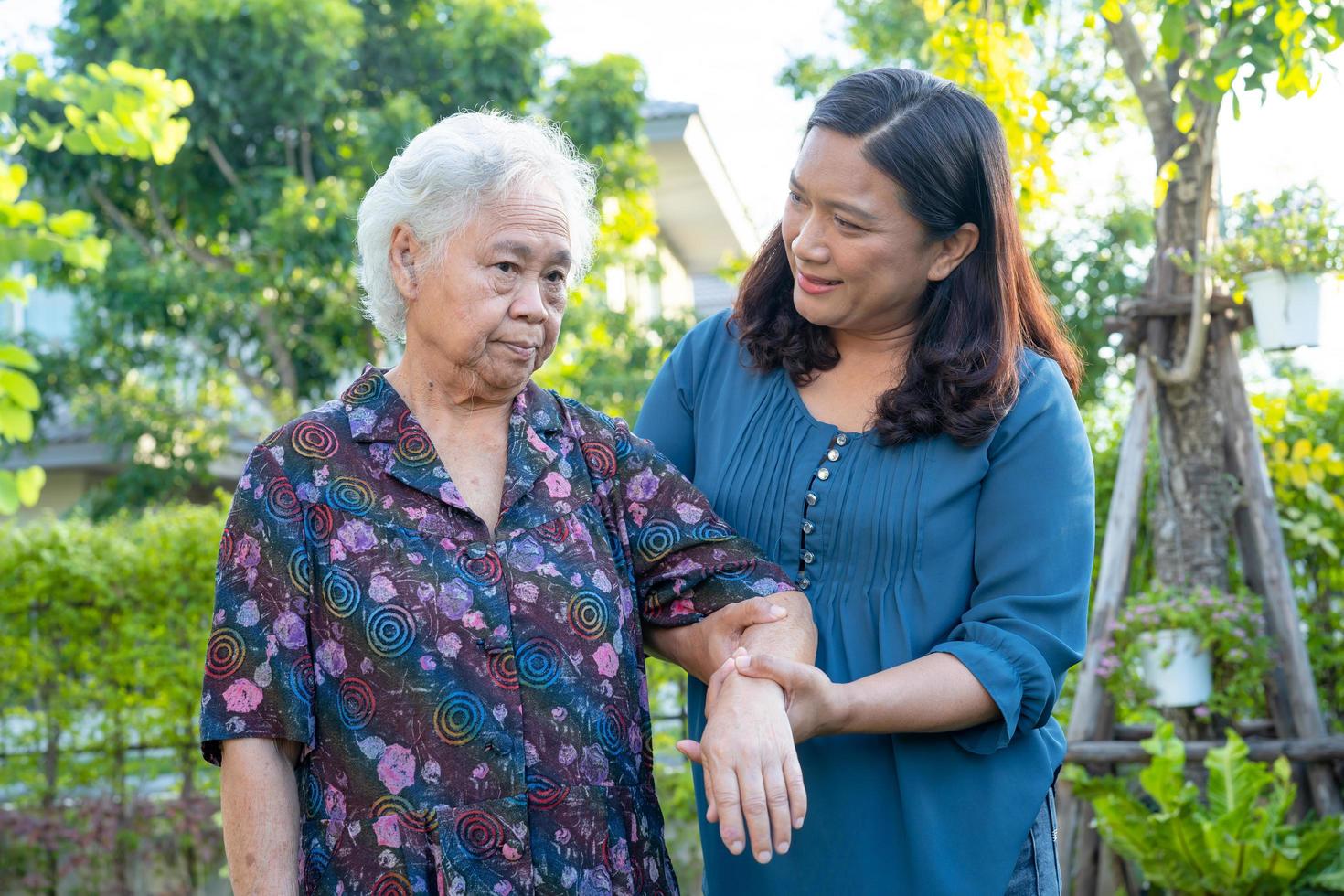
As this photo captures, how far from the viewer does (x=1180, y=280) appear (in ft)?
17.0

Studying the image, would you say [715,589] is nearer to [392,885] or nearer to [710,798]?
[710,798]

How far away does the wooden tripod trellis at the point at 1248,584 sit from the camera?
4.98 metres

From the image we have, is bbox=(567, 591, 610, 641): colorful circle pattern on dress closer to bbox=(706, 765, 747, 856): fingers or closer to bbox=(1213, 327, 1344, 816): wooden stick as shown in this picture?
bbox=(706, 765, 747, 856): fingers

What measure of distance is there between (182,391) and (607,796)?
34.4 feet

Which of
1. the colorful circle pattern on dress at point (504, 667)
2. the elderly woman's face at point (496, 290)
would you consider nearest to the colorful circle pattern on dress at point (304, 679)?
the colorful circle pattern on dress at point (504, 667)

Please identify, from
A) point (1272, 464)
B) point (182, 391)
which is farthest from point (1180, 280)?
point (182, 391)

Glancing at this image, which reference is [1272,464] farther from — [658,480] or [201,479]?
[201,479]

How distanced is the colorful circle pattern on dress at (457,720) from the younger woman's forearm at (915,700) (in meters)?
0.45

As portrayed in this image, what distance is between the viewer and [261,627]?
65.4 inches

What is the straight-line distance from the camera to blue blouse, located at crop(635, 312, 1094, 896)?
5.98 ft

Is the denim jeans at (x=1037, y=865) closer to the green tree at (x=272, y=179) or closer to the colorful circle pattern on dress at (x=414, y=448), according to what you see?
the colorful circle pattern on dress at (x=414, y=448)

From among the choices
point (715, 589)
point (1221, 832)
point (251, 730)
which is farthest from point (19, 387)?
point (1221, 832)

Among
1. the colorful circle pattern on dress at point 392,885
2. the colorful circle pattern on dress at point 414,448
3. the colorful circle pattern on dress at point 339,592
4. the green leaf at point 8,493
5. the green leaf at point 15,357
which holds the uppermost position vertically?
the green leaf at point 15,357

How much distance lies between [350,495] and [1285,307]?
423cm
